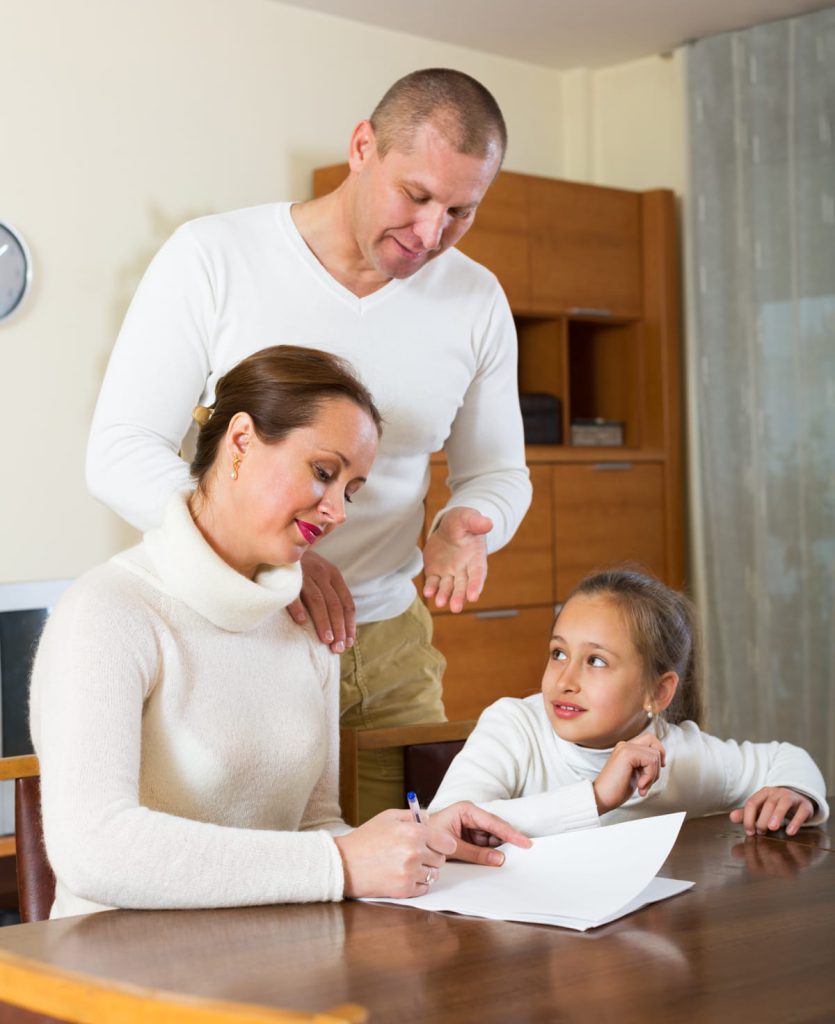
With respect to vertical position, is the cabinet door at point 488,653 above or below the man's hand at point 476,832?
below

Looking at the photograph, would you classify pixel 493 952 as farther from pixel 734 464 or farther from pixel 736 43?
pixel 736 43

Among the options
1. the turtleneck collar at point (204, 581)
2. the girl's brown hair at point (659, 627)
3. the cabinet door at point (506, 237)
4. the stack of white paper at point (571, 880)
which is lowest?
the stack of white paper at point (571, 880)

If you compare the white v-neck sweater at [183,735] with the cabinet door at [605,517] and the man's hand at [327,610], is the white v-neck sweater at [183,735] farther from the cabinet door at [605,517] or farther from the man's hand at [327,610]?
the cabinet door at [605,517]

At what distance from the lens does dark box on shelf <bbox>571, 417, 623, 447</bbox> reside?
509 centimetres

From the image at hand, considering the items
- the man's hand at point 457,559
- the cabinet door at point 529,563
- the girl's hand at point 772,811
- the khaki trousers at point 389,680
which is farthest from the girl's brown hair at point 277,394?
the cabinet door at point 529,563

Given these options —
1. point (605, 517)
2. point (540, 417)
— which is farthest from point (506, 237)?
point (605, 517)

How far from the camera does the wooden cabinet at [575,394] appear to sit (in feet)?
15.4

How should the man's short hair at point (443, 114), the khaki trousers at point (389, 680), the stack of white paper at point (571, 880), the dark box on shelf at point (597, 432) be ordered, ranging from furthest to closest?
the dark box on shelf at point (597, 432), the khaki trousers at point (389, 680), the man's short hair at point (443, 114), the stack of white paper at point (571, 880)

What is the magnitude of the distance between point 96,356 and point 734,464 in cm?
230

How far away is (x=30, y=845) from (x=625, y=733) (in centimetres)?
82

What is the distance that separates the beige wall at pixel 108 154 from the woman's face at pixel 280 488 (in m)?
2.54

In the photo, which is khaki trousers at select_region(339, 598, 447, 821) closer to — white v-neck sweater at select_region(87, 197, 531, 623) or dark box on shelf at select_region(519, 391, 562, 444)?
white v-neck sweater at select_region(87, 197, 531, 623)

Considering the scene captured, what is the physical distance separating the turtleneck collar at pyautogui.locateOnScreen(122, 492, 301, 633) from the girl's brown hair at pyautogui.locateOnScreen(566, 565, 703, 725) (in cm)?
58

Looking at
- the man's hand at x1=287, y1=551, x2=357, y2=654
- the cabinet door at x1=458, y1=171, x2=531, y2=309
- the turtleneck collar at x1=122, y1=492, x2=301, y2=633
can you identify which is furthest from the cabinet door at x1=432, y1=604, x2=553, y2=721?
the turtleneck collar at x1=122, y1=492, x2=301, y2=633
